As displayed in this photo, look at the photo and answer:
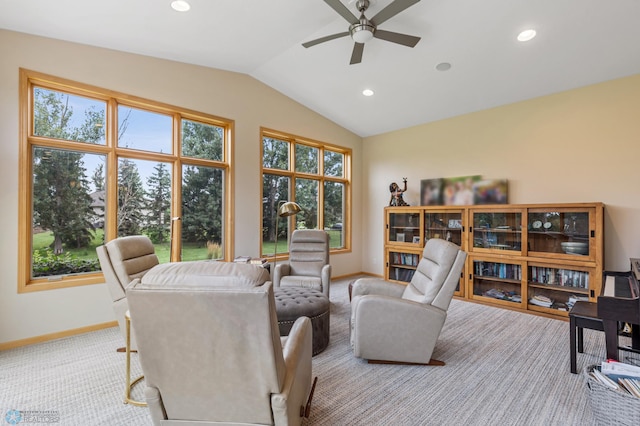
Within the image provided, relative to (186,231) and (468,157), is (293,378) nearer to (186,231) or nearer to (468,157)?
(186,231)

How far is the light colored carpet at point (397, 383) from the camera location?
6.39 feet

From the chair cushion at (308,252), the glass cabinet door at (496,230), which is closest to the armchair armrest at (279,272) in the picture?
the chair cushion at (308,252)

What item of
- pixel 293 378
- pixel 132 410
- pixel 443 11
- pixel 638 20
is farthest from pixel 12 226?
pixel 638 20

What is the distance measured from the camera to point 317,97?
16.8ft

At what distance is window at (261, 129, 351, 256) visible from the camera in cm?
511

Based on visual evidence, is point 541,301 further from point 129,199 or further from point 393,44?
point 129,199

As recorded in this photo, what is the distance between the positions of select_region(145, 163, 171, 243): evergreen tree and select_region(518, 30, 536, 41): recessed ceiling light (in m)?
4.50

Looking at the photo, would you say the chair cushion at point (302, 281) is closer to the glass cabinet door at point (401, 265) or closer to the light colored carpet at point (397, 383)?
the light colored carpet at point (397, 383)

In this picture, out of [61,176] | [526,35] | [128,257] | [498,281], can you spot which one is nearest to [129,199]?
[61,176]

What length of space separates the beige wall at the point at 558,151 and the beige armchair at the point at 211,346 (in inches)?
180

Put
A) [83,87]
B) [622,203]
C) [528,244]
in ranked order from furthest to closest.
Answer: [528,244] < [622,203] < [83,87]

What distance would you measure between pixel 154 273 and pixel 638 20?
463cm

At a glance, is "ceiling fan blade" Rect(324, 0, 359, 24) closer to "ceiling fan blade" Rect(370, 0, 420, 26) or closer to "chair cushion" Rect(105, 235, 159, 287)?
"ceiling fan blade" Rect(370, 0, 420, 26)

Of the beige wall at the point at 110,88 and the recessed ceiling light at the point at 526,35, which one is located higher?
the recessed ceiling light at the point at 526,35
